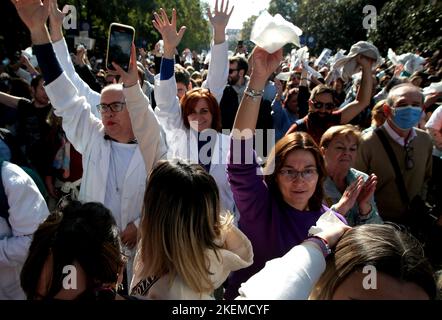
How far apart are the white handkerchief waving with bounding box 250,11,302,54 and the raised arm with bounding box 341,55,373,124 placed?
2.21m

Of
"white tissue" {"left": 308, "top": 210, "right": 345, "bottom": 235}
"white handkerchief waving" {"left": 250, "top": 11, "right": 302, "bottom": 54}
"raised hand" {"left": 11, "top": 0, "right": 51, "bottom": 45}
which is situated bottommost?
"white tissue" {"left": 308, "top": 210, "right": 345, "bottom": 235}

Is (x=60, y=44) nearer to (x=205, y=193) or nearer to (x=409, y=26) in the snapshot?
(x=205, y=193)

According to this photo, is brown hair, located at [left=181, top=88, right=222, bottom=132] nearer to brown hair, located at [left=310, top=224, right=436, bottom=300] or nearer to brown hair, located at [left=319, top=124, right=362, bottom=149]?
brown hair, located at [left=319, top=124, right=362, bottom=149]

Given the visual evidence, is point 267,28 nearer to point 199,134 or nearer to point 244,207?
point 244,207

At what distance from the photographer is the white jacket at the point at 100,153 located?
262 cm

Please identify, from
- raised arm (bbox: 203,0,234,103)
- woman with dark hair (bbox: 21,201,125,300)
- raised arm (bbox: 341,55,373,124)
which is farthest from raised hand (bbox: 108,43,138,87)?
raised arm (bbox: 341,55,373,124)

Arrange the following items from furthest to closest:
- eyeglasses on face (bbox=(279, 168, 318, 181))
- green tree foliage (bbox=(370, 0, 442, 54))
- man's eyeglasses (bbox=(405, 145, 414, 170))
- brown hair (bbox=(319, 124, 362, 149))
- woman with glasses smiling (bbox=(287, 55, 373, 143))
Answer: green tree foliage (bbox=(370, 0, 442, 54))
woman with glasses smiling (bbox=(287, 55, 373, 143))
man's eyeglasses (bbox=(405, 145, 414, 170))
brown hair (bbox=(319, 124, 362, 149))
eyeglasses on face (bbox=(279, 168, 318, 181))

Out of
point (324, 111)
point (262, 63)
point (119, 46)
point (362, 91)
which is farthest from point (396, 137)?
point (119, 46)

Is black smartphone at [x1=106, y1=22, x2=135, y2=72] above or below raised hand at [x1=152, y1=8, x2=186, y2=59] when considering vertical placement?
below

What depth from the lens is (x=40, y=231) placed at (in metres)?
1.59

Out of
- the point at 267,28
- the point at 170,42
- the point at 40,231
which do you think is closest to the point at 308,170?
the point at 267,28

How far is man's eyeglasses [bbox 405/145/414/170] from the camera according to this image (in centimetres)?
347

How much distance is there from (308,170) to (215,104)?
54.1 inches

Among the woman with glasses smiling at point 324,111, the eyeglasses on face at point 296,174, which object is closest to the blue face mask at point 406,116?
the woman with glasses smiling at point 324,111
